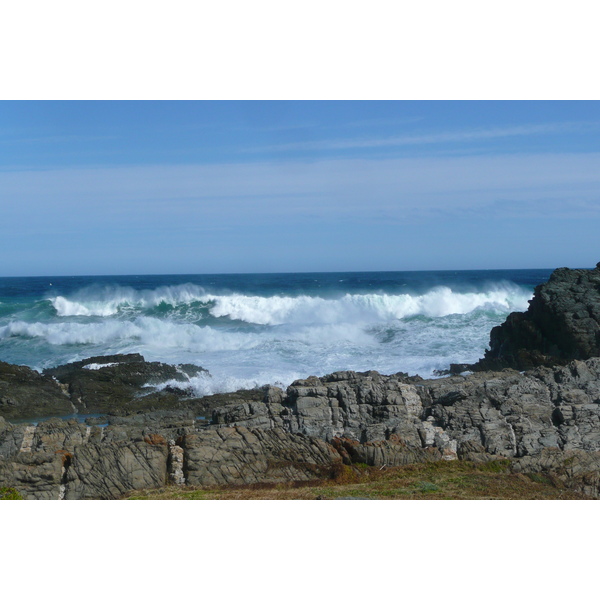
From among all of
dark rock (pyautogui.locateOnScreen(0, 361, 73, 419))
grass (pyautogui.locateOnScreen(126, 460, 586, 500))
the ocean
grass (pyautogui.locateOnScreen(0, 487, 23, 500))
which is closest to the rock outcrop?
the ocean

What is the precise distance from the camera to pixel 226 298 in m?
50.7

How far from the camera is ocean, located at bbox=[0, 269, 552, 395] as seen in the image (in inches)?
1099

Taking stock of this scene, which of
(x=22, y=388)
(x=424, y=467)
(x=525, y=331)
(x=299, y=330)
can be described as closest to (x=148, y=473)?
(x=424, y=467)

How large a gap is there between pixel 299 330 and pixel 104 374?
16.4 metres

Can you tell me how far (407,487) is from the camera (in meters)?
10.7

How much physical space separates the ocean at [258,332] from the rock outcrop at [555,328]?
9.03 feet

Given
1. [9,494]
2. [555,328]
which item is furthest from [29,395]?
[555,328]

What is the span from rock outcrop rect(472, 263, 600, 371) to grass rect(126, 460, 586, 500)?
12567 millimetres

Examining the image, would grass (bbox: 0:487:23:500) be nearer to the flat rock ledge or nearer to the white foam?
the flat rock ledge

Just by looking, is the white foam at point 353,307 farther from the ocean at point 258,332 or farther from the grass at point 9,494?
the grass at point 9,494

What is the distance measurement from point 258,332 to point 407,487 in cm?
2924

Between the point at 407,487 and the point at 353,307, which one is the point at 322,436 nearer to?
the point at 407,487

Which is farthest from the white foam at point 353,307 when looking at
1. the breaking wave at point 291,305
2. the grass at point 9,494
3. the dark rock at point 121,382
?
the grass at point 9,494

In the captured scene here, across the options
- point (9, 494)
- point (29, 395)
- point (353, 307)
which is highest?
point (353, 307)
